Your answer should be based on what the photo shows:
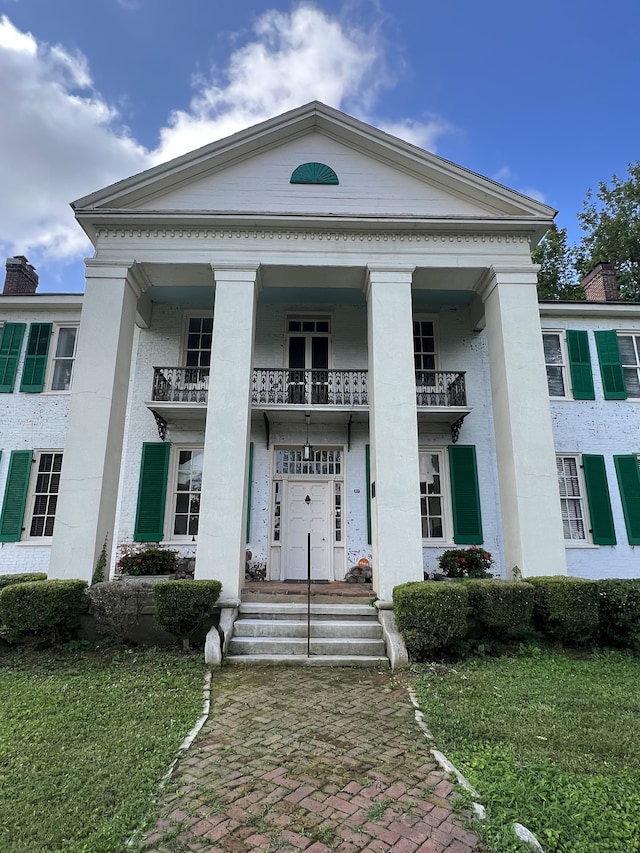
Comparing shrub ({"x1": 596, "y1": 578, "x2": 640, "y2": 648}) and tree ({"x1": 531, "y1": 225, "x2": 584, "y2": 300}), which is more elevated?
tree ({"x1": 531, "y1": 225, "x2": 584, "y2": 300})

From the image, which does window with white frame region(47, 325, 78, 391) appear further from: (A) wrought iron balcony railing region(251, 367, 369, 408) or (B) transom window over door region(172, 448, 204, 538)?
(A) wrought iron balcony railing region(251, 367, 369, 408)

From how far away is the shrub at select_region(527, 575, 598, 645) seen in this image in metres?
7.33

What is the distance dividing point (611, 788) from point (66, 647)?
279 inches

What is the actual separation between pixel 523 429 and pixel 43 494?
10628 millimetres

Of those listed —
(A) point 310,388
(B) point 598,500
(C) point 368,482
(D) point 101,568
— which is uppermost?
(A) point 310,388

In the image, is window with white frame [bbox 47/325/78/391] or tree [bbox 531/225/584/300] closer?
window with white frame [bbox 47/325/78/391]

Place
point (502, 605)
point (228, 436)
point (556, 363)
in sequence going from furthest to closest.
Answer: point (556, 363), point (228, 436), point (502, 605)

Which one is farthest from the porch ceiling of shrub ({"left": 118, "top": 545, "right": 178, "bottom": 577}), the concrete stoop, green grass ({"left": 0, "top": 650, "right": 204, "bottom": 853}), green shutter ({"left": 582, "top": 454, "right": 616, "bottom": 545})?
green grass ({"left": 0, "top": 650, "right": 204, "bottom": 853})

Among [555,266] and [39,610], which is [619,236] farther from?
[39,610]

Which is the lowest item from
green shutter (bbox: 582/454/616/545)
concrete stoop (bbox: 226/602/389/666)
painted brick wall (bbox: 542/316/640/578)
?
concrete stoop (bbox: 226/602/389/666)

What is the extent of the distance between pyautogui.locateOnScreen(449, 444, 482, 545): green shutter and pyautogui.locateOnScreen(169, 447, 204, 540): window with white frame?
5924 mm

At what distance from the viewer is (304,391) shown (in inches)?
450

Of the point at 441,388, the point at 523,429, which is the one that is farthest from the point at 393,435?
the point at 441,388

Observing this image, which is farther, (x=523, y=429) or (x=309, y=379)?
(x=309, y=379)
